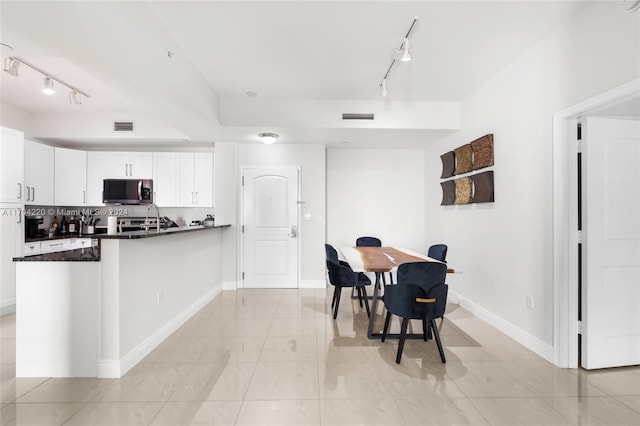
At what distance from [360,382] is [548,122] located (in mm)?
2733

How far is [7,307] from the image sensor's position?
12.9ft

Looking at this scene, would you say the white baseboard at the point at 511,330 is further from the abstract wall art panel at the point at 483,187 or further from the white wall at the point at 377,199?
the white wall at the point at 377,199

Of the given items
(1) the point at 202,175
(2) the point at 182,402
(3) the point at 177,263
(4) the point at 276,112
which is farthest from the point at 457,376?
(1) the point at 202,175

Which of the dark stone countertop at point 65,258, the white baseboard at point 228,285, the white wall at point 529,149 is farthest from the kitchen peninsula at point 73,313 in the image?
the white wall at point 529,149

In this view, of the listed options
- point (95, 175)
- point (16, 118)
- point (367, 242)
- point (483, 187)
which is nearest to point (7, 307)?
point (95, 175)

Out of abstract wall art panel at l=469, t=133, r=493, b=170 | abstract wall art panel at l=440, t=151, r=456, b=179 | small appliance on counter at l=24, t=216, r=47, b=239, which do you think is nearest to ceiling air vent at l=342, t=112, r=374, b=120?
abstract wall art panel at l=440, t=151, r=456, b=179

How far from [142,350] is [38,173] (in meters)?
3.73

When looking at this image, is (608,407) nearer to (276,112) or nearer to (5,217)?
(276,112)

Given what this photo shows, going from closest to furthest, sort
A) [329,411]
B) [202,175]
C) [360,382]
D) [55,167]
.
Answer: [329,411] → [360,382] → [55,167] → [202,175]

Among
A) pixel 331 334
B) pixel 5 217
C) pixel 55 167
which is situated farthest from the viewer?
pixel 55 167

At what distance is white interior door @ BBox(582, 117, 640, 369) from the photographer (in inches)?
99.0

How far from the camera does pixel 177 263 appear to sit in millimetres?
3477

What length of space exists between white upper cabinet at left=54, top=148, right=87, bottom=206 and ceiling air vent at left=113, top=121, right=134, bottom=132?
0.89 metres

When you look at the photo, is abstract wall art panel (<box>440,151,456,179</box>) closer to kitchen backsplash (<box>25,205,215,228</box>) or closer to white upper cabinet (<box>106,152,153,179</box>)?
kitchen backsplash (<box>25,205,215,228</box>)
